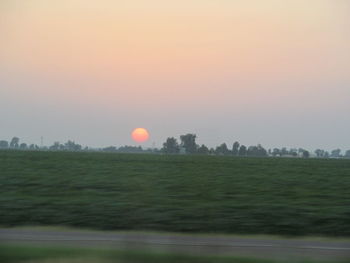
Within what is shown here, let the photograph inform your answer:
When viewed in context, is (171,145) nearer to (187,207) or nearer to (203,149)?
(203,149)

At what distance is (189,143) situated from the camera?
10453 mm

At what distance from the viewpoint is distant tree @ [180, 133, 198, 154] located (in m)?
10.1

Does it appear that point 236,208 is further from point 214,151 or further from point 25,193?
point 25,193

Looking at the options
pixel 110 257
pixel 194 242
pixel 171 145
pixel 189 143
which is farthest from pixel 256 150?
pixel 110 257

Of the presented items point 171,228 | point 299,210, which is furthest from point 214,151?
point 299,210

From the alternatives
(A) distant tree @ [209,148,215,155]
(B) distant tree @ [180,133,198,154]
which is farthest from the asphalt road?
(B) distant tree @ [180,133,198,154]

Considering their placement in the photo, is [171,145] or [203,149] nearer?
[203,149]

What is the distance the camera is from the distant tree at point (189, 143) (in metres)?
10.1

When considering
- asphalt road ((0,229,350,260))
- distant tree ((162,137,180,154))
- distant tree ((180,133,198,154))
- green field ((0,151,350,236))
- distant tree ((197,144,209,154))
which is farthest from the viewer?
green field ((0,151,350,236))

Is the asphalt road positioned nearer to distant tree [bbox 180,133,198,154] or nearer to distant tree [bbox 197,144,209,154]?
distant tree [bbox 197,144,209,154]

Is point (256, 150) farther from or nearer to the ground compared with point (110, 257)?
farther from the ground

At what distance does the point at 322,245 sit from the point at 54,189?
51.3 feet

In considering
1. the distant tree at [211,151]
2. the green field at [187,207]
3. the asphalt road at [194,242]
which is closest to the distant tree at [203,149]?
the distant tree at [211,151]

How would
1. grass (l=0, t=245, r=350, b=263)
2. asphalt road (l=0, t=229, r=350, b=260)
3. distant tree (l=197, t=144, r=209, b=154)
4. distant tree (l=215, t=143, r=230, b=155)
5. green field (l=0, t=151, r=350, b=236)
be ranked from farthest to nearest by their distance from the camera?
green field (l=0, t=151, r=350, b=236) → distant tree (l=197, t=144, r=209, b=154) → distant tree (l=215, t=143, r=230, b=155) → asphalt road (l=0, t=229, r=350, b=260) → grass (l=0, t=245, r=350, b=263)
